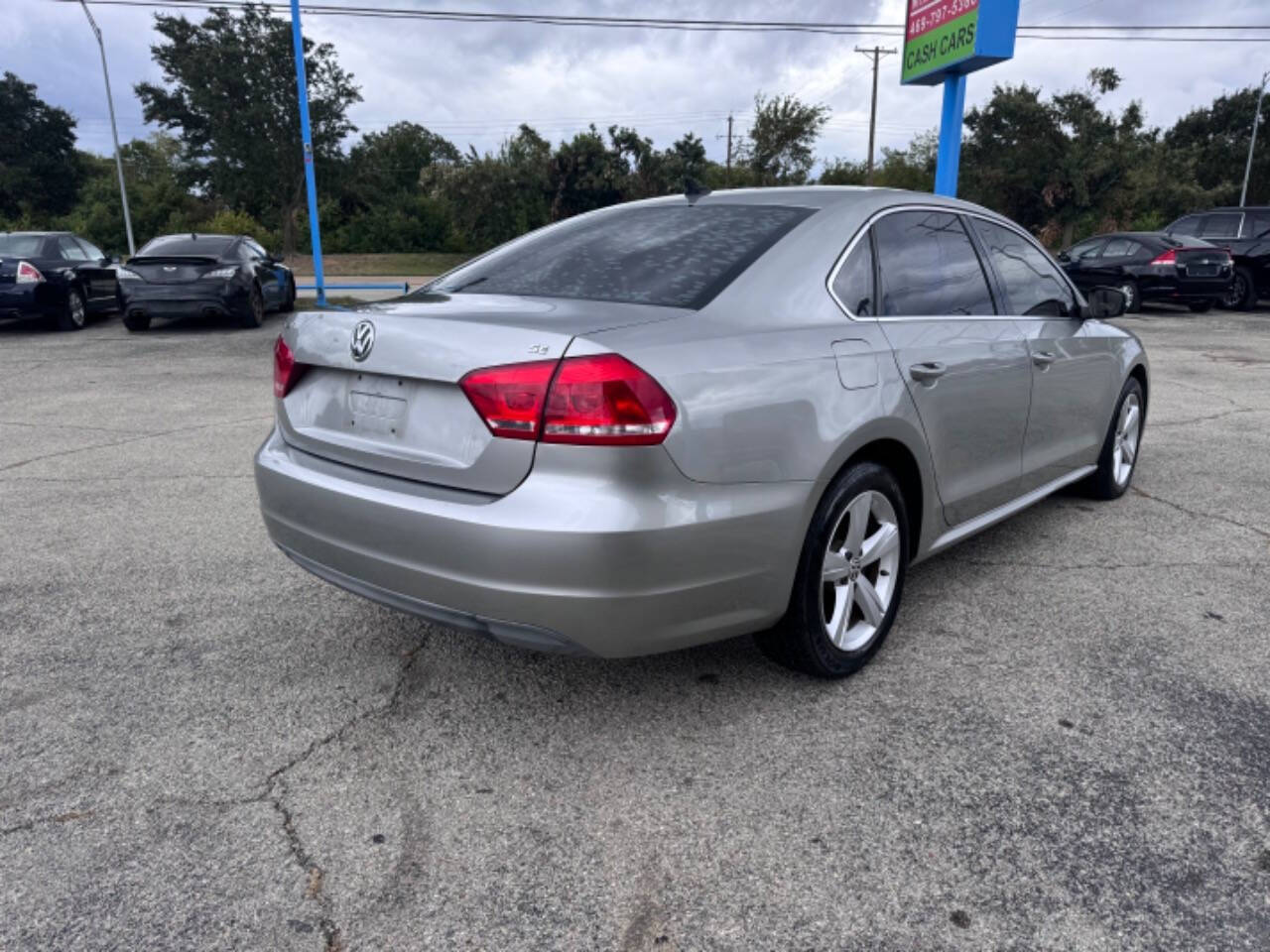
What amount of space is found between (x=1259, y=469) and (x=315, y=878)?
6.11 meters

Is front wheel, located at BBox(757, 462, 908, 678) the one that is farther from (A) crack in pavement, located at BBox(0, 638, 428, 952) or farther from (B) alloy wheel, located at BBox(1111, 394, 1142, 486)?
(B) alloy wheel, located at BBox(1111, 394, 1142, 486)

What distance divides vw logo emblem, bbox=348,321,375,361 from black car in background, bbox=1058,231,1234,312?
16.5 metres

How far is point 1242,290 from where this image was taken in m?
17.3

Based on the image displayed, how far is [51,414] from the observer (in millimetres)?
7578

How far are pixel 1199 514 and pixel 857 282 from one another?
3.03m

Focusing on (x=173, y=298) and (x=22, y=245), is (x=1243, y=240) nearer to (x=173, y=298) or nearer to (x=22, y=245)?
(x=173, y=298)

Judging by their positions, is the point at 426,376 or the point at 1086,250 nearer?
the point at 426,376

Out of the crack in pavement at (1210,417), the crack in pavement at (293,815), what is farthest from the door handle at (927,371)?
the crack in pavement at (1210,417)

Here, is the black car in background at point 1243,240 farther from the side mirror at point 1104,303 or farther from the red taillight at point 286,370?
the red taillight at point 286,370

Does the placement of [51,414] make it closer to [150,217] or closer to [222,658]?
[222,658]

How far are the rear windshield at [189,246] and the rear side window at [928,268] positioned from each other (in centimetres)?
1171

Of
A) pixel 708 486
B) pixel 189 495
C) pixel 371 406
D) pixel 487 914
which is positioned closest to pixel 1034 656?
pixel 708 486

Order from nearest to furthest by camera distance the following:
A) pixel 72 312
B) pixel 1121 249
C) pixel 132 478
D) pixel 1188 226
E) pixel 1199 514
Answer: pixel 1199 514
pixel 132 478
pixel 72 312
pixel 1121 249
pixel 1188 226

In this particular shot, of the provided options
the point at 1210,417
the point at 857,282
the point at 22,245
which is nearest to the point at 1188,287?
the point at 1210,417
